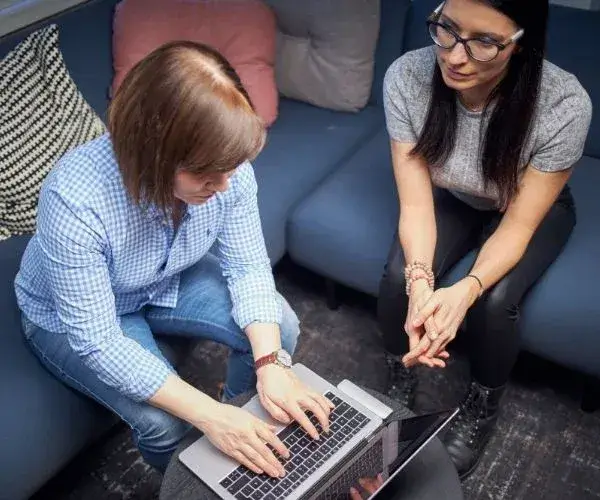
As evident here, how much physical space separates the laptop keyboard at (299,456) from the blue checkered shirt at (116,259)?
0.22m

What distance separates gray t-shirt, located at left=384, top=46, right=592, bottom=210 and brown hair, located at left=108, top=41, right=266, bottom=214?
0.56 m

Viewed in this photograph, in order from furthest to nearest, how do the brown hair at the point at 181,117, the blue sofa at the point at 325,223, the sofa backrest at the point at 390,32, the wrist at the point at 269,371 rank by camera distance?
the sofa backrest at the point at 390,32
the blue sofa at the point at 325,223
the wrist at the point at 269,371
the brown hair at the point at 181,117

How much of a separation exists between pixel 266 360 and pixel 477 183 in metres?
0.63

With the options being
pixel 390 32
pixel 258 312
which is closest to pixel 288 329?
pixel 258 312

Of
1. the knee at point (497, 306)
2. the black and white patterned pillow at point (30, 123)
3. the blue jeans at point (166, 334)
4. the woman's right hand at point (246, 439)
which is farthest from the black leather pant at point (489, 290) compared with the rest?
the black and white patterned pillow at point (30, 123)

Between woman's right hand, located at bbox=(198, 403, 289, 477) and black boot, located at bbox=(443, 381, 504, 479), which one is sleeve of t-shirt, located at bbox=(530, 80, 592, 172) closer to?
black boot, located at bbox=(443, 381, 504, 479)

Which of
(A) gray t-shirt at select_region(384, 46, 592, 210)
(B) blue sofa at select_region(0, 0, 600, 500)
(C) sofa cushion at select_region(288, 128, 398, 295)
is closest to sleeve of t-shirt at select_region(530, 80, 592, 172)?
(A) gray t-shirt at select_region(384, 46, 592, 210)

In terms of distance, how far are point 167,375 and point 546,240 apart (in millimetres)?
898

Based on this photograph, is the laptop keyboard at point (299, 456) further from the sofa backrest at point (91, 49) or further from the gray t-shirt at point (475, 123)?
the sofa backrest at point (91, 49)

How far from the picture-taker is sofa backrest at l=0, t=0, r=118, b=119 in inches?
77.2

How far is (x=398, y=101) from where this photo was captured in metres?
1.56

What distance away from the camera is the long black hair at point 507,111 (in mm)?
1330

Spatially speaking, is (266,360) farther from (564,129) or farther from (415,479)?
(564,129)

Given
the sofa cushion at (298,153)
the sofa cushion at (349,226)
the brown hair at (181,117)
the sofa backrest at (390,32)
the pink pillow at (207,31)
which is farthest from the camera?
the sofa backrest at (390,32)
